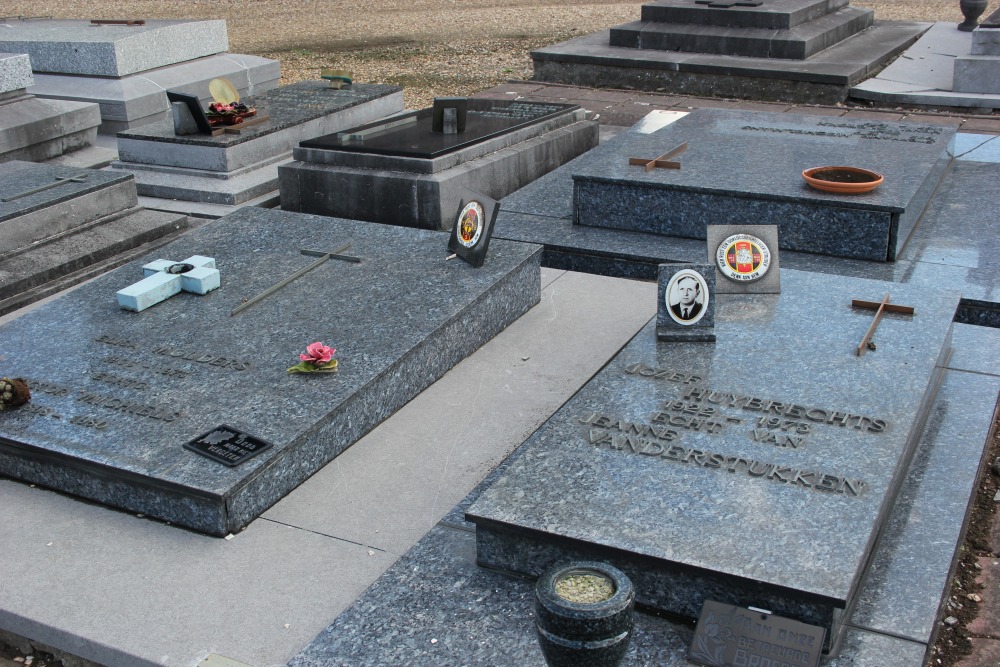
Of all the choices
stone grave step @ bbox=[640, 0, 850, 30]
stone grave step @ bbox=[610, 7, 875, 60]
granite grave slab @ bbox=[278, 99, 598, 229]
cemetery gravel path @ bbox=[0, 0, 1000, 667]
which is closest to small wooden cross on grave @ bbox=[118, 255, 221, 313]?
granite grave slab @ bbox=[278, 99, 598, 229]

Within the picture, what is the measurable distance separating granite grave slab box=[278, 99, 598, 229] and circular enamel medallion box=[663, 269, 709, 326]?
8.46 ft

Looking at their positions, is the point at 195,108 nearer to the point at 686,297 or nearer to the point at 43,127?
the point at 43,127

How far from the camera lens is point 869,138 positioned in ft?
22.2

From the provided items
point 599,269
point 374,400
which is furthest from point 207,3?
point 374,400

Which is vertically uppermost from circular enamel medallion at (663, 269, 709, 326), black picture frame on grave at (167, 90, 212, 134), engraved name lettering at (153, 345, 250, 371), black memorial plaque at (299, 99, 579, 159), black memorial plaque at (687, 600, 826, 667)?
black picture frame on grave at (167, 90, 212, 134)

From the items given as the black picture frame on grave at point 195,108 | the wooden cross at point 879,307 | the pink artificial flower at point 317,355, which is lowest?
the pink artificial flower at point 317,355

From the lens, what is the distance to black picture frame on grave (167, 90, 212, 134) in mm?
6961

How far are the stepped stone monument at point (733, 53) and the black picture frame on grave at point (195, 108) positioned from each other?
17.5ft

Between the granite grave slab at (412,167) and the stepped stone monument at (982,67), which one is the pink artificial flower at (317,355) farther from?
the stepped stone monument at (982,67)

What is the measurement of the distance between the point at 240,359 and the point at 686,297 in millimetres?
1759

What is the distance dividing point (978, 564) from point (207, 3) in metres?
20.6

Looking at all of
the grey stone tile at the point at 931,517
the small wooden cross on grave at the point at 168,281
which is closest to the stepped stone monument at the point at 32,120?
the small wooden cross on grave at the point at 168,281

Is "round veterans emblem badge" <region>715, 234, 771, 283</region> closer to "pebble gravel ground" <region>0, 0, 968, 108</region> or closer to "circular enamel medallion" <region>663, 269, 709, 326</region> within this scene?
"circular enamel medallion" <region>663, 269, 709, 326</region>

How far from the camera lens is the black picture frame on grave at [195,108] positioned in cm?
696
